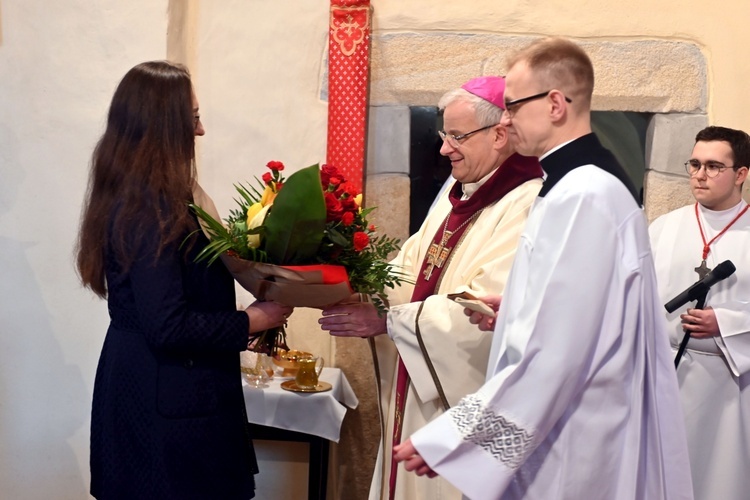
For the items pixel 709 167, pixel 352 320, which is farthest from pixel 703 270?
pixel 352 320

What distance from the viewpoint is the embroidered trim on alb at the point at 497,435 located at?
1952 millimetres

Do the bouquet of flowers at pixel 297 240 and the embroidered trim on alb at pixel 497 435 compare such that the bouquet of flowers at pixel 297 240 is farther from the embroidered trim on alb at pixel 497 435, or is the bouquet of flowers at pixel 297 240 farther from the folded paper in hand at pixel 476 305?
the embroidered trim on alb at pixel 497 435

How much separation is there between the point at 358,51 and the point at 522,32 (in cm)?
86

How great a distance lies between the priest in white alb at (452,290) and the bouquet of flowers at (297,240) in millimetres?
336

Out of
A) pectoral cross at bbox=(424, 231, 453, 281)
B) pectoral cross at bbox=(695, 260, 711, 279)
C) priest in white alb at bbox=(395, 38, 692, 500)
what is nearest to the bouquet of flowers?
pectoral cross at bbox=(424, 231, 453, 281)

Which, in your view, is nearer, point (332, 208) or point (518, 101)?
point (518, 101)

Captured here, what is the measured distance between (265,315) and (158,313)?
377mm

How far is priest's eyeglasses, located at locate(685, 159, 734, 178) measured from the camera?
12.9 ft

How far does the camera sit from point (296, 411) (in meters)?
3.70

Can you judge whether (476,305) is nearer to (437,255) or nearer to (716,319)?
(437,255)

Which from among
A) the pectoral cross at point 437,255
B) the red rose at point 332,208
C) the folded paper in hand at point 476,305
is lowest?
the folded paper in hand at point 476,305

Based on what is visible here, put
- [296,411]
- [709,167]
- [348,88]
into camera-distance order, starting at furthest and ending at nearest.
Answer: [348,88], [709,167], [296,411]

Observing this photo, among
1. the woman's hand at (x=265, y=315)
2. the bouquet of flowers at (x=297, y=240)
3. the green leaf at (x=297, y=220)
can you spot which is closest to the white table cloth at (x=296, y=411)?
the woman's hand at (x=265, y=315)

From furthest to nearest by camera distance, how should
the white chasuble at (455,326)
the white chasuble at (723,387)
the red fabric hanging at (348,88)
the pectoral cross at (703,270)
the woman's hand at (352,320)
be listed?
the red fabric hanging at (348,88), the pectoral cross at (703,270), the white chasuble at (723,387), the woman's hand at (352,320), the white chasuble at (455,326)
